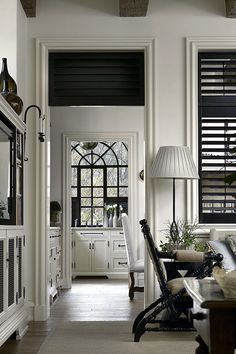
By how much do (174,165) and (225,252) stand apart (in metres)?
0.94

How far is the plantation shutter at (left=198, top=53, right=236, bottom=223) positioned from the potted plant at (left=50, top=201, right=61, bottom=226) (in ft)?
9.98

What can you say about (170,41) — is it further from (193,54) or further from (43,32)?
(43,32)

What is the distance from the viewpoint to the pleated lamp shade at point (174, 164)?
5980 millimetres

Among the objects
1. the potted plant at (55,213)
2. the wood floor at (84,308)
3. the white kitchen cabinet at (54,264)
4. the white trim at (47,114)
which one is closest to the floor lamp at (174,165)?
the white trim at (47,114)

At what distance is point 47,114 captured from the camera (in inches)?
257

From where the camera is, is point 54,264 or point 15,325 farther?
point 54,264

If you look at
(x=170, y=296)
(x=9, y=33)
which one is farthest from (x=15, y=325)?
(x=9, y=33)

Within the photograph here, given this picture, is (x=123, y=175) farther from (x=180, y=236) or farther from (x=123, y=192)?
(x=180, y=236)

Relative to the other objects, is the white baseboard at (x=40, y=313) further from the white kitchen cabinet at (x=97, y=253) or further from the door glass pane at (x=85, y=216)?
the door glass pane at (x=85, y=216)

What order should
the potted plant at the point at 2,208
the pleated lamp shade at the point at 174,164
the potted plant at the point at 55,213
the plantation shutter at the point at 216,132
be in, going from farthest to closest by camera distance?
the potted plant at the point at 55,213 → the plantation shutter at the point at 216,132 → the pleated lamp shade at the point at 174,164 → the potted plant at the point at 2,208

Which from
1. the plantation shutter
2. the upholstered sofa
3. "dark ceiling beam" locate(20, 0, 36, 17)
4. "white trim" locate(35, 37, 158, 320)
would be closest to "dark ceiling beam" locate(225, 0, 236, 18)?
the plantation shutter

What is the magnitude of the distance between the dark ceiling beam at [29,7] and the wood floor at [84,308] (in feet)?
9.37

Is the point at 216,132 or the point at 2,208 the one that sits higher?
the point at 216,132

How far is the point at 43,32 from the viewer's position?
647 centimetres
